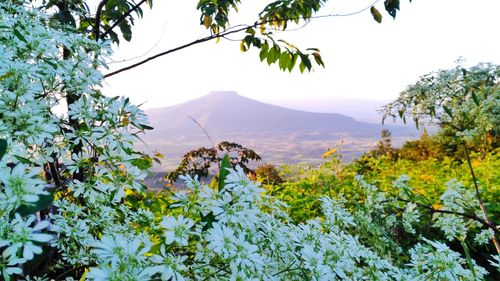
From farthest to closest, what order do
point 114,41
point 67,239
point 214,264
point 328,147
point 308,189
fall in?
point 328,147
point 308,189
point 114,41
point 67,239
point 214,264

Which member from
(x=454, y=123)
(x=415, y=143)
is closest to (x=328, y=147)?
(x=454, y=123)

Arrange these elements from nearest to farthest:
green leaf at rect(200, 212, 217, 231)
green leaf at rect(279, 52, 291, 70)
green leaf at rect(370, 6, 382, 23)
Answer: green leaf at rect(200, 212, 217, 231) < green leaf at rect(370, 6, 382, 23) < green leaf at rect(279, 52, 291, 70)

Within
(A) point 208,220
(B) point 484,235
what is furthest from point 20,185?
(B) point 484,235

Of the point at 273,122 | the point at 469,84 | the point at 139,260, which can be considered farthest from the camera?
the point at 273,122

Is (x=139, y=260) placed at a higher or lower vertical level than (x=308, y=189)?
higher

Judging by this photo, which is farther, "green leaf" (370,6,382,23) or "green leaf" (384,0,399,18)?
"green leaf" (370,6,382,23)

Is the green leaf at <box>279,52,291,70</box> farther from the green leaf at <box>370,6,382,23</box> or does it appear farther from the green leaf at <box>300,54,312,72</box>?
the green leaf at <box>370,6,382,23</box>

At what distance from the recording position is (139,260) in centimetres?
94

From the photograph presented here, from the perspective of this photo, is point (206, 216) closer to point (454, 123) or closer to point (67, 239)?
point (67, 239)

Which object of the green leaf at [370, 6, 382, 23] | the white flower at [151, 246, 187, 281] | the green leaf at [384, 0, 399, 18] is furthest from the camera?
the green leaf at [370, 6, 382, 23]

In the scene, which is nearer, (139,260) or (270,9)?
(139,260)

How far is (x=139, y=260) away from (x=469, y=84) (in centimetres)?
252

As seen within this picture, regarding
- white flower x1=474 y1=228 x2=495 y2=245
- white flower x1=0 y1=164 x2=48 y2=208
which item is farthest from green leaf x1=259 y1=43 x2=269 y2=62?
white flower x1=0 y1=164 x2=48 y2=208

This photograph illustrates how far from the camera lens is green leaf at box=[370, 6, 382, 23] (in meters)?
2.56
